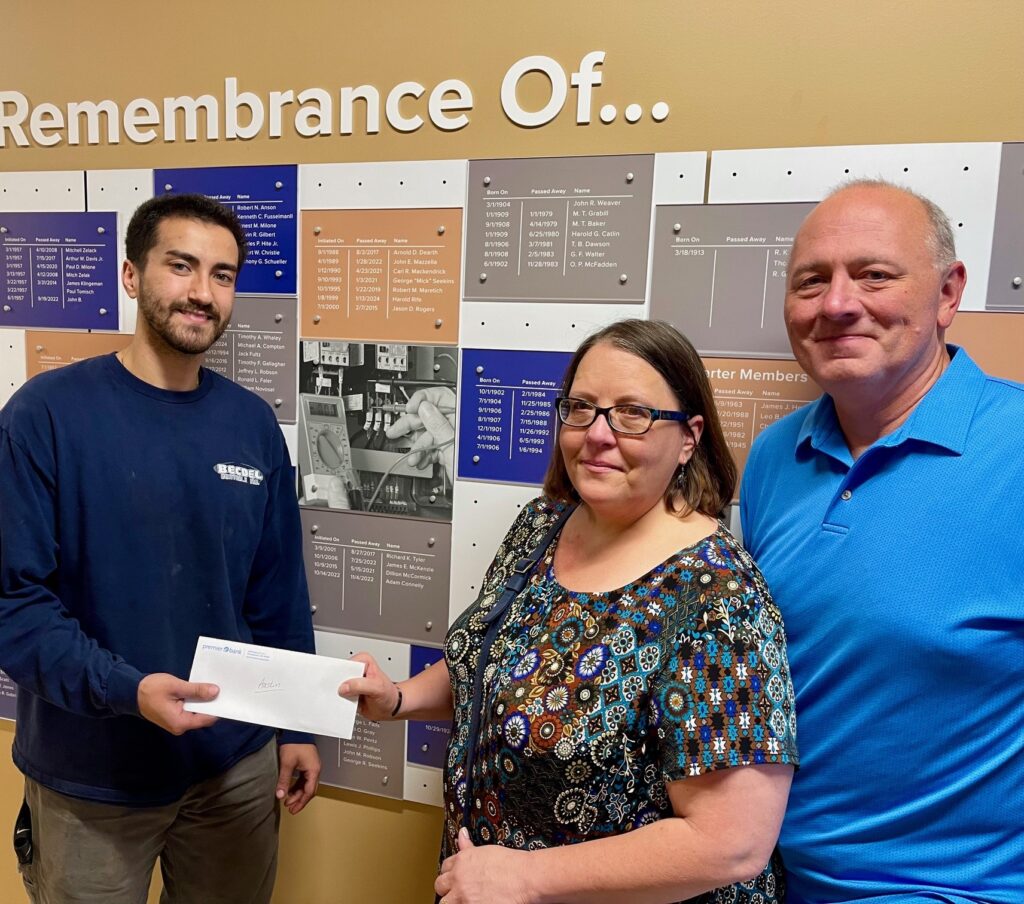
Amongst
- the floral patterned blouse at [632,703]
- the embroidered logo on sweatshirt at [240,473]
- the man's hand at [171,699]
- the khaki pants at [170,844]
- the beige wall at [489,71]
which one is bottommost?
the khaki pants at [170,844]

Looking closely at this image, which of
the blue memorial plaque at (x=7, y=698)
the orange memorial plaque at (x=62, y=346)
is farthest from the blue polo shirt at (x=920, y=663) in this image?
the blue memorial plaque at (x=7, y=698)

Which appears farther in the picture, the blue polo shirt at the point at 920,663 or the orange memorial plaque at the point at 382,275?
the orange memorial plaque at the point at 382,275

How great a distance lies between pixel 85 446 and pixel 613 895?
1246mm

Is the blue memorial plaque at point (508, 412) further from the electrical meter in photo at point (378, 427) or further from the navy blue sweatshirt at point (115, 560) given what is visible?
the navy blue sweatshirt at point (115, 560)

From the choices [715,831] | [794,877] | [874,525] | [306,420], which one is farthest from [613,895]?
[306,420]

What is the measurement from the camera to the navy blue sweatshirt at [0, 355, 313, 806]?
4.41ft

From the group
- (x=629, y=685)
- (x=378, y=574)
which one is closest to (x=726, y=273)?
(x=629, y=685)

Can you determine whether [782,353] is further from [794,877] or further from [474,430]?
[794,877]

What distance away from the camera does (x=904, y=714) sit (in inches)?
41.4

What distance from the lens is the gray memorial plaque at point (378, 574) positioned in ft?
5.82

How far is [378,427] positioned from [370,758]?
881mm

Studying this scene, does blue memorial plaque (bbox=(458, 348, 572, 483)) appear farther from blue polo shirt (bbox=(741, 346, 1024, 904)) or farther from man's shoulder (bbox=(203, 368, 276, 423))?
blue polo shirt (bbox=(741, 346, 1024, 904))

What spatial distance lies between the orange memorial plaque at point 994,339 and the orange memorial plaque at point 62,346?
1.99 m

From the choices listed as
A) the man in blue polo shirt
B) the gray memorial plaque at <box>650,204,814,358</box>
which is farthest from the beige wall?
the man in blue polo shirt
